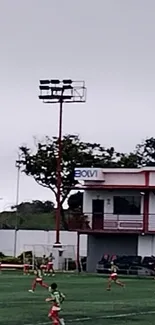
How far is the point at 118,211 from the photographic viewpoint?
67.8 m

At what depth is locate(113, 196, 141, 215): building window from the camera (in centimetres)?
6738

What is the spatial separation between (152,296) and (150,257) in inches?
1068

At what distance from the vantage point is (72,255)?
74.1m

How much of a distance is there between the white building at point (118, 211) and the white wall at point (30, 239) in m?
9.70

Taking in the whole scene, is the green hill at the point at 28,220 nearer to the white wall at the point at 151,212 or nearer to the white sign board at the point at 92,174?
the white sign board at the point at 92,174

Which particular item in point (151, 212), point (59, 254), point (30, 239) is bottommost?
point (59, 254)

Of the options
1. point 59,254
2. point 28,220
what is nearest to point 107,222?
point 59,254

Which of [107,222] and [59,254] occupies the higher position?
[107,222]

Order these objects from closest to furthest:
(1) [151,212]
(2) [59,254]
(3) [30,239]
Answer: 1. (1) [151,212]
2. (2) [59,254]
3. (3) [30,239]

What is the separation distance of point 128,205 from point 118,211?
0.82 metres

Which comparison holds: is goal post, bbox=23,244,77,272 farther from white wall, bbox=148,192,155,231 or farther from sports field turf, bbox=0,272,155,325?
sports field turf, bbox=0,272,155,325

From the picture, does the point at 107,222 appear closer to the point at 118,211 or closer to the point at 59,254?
the point at 118,211

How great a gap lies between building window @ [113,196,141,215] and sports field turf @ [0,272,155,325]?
23.6 meters

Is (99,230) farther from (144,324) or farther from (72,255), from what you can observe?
(144,324)
